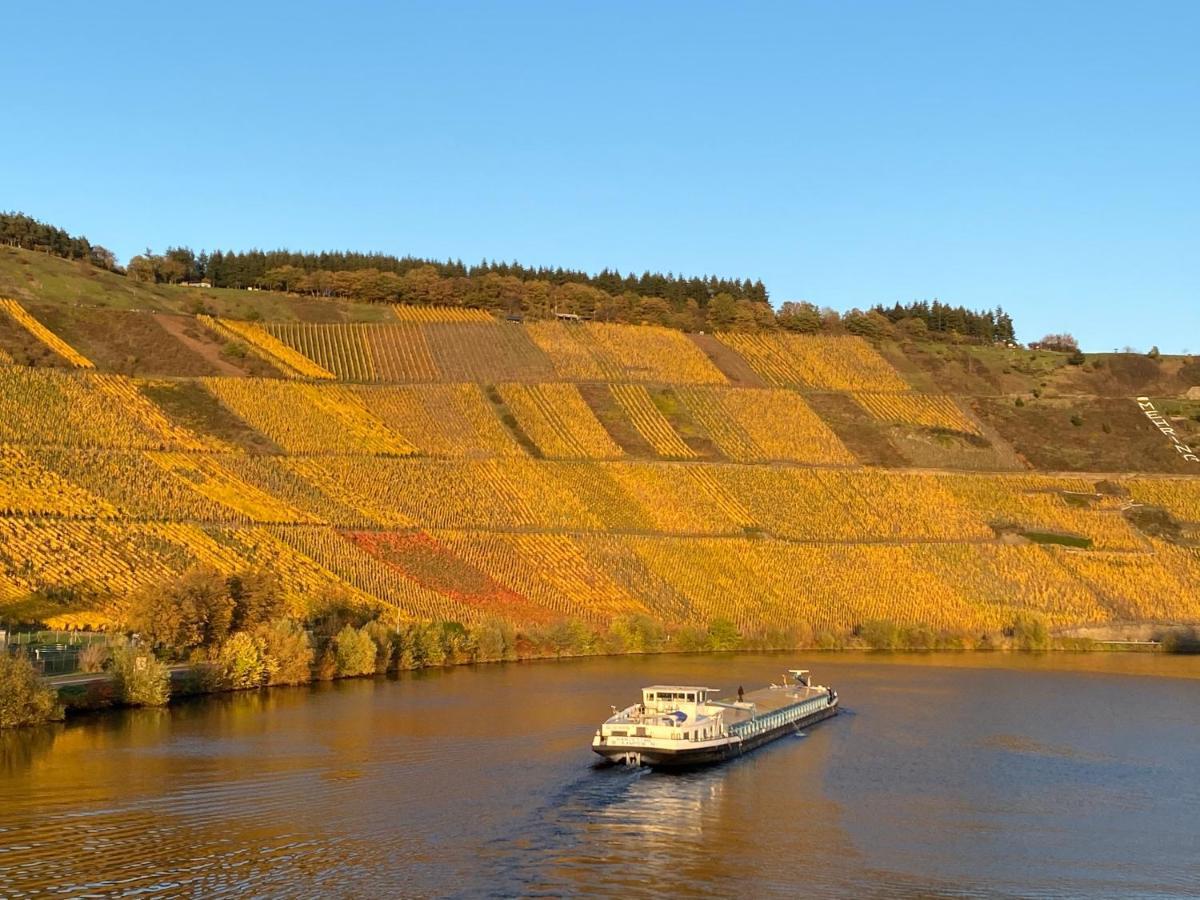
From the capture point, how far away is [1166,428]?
14025cm

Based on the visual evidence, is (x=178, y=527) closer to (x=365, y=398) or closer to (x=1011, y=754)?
(x=365, y=398)

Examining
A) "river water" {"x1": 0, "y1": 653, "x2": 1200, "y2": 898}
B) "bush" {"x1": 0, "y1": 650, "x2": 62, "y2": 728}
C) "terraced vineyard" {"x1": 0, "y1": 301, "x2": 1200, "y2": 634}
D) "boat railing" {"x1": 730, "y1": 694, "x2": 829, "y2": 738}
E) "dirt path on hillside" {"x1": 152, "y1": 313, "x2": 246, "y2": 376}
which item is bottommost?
"river water" {"x1": 0, "y1": 653, "x2": 1200, "y2": 898}

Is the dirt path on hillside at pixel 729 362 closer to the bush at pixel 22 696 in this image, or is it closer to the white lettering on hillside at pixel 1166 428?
the white lettering on hillside at pixel 1166 428

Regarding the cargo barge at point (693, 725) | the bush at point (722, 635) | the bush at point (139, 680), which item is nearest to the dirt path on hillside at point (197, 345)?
the bush at point (722, 635)

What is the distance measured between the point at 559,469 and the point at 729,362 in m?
39.1

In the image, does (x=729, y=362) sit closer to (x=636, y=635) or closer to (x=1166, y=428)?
(x=1166, y=428)

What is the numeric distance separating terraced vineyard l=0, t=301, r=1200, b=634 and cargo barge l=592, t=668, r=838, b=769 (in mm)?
27515

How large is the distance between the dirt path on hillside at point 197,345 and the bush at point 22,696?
69613 millimetres

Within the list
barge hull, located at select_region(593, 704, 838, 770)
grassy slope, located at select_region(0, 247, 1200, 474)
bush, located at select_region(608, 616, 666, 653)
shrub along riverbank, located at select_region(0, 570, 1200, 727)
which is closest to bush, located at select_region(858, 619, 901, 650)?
shrub along riverbank, located at select_region(0, 570, 1200, 727)

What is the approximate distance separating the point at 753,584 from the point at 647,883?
67606mm

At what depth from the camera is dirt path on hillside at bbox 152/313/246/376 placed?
409ft

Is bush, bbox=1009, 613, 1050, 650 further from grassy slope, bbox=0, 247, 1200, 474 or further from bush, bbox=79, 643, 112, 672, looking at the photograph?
bush, bbox=79, 643, 112, 672

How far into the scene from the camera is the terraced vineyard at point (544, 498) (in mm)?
90312

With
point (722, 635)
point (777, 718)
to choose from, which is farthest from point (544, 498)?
point (777, 718)
